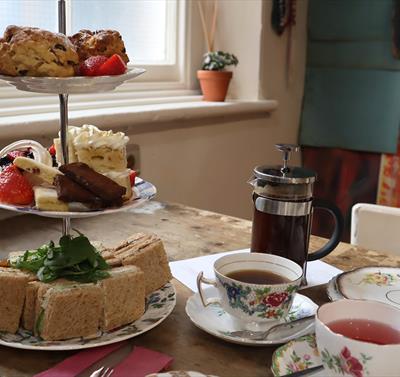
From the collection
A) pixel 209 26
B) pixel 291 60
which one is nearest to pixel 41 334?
pixel 209 26

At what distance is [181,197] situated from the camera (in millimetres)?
1964

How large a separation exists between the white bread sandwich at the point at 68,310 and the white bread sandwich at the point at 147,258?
88 mm

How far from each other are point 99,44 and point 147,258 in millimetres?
304

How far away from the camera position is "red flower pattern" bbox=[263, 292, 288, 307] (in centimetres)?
74

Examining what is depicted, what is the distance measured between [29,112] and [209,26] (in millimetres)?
874

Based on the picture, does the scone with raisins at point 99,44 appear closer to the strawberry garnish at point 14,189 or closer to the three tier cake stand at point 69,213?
the three tier cake stand at point 69,213

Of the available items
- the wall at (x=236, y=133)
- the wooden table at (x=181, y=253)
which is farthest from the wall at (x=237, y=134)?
the wooden table at (x=181, y=253)

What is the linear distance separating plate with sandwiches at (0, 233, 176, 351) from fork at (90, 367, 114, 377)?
42mm

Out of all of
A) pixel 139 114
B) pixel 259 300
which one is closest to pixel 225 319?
pixel 259 300

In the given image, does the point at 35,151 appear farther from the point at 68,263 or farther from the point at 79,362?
the point at 79,362

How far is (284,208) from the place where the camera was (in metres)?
0.91

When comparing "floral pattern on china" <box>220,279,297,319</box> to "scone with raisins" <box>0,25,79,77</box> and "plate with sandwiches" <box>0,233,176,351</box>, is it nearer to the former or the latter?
"plate with sandwiches" <box>0,233,176,351</box>

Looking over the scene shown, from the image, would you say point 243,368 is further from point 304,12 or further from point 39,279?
point 304,12

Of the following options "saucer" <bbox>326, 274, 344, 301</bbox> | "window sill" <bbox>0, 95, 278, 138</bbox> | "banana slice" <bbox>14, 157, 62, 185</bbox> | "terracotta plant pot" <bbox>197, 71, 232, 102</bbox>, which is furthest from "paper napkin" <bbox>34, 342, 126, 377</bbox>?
"terracotta plant pot" <bbox>197, 71, 232, 102</bbox>
